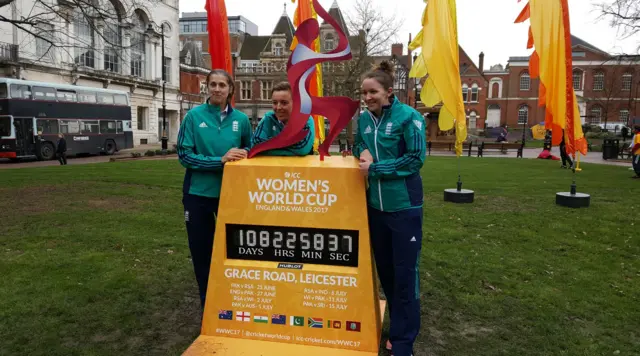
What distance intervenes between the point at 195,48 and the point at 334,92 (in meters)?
24.7

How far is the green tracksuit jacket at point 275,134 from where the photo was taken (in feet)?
12.1

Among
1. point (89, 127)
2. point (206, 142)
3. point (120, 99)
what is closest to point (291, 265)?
point (206, 142)

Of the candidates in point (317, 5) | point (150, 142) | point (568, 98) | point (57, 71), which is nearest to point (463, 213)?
point (568, 98)

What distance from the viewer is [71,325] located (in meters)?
3.92

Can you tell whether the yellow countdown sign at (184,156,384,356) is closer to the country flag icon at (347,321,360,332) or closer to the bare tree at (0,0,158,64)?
the country flag icon at (347,321,360,332)

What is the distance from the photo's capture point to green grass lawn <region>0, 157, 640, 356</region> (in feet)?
12.4

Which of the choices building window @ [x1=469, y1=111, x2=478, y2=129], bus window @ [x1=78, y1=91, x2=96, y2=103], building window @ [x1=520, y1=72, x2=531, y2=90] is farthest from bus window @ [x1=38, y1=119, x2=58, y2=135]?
building window @ [x1=520, y1=72, x2=531, y2=90]

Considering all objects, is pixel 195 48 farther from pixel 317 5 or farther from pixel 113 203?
pixel 317 5

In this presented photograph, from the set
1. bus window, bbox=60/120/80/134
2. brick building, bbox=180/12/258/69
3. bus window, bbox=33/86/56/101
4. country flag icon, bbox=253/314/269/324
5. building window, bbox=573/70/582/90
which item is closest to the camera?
country flag icon, bbox=253/314/269/324

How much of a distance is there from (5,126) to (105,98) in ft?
21.2

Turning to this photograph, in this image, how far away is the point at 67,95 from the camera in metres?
24.8

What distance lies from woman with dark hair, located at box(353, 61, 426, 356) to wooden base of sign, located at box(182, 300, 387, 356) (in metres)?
0.42

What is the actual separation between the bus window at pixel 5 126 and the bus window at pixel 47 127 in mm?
1383

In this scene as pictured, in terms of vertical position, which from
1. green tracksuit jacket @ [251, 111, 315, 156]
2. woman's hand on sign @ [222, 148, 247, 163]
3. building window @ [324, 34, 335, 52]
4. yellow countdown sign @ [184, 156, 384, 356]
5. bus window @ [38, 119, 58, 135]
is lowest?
yellow countdown sign @ [184, 156, 384, 356]
